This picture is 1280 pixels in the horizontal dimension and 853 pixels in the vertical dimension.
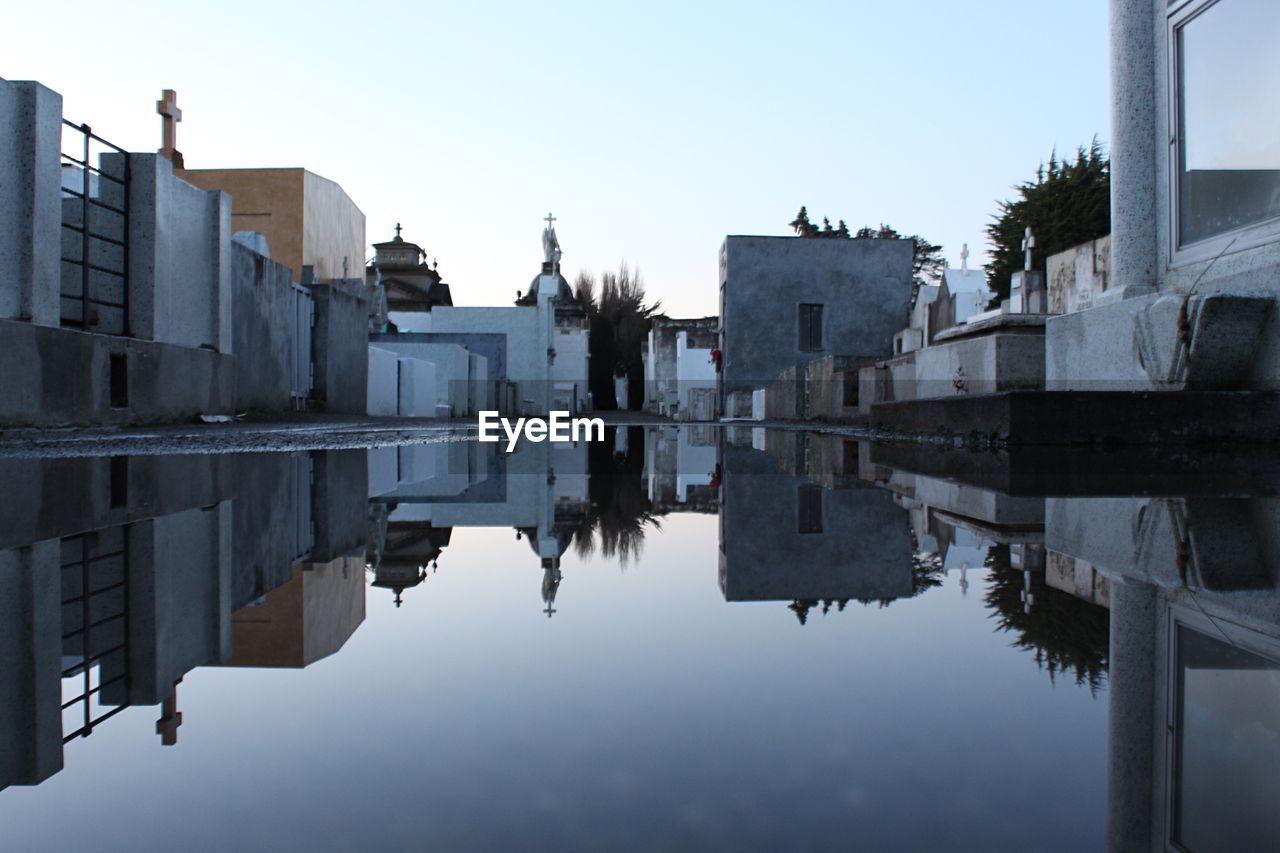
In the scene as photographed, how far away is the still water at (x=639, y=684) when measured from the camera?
0.91 m

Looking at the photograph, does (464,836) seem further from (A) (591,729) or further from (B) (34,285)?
(B) (34,285)

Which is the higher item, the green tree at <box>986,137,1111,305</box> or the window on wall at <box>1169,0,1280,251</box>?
the green tree at <box>986,137,1111,305</box>

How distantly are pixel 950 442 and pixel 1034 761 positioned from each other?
20.9 feet

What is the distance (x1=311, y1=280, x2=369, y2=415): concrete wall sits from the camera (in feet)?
56.6

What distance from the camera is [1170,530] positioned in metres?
2.75

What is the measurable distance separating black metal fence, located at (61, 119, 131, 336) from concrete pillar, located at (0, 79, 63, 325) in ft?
3.31

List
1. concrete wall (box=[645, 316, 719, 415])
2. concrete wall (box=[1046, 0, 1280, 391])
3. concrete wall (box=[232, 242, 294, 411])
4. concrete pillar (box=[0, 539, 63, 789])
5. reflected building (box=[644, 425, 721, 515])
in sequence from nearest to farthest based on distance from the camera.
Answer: concrete pillar (box=[0, 539, 63, 789]) < reflected building (box=[644, 425, 721, 515]) < concrete wall (box=[1046, 0, 1280, 391]) < concrete wall (box=[232, 242, 294, 411]) < concrete wall (box=[645, 316, 719, 415])

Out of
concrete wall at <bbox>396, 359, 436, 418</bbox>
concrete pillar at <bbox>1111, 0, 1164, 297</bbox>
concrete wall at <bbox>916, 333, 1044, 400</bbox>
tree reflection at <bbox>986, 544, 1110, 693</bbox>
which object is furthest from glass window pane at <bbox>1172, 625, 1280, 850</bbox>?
concrete wall at <bbox>396, 359, 436, 418</bbox>

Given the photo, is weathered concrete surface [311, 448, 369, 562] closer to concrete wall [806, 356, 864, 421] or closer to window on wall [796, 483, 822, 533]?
window on wall [796, 483, 822, 533]

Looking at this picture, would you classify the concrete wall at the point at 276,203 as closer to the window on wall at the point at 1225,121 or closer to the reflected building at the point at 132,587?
the window on wall at the point at 1225,121

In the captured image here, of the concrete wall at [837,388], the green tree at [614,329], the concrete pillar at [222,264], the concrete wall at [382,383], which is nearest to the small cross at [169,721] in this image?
the concrete pillar at [222,264]

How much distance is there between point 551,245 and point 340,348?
30.6 metres

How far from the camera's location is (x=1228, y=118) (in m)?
6.35

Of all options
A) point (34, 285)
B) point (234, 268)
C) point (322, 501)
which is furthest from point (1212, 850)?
point (234, 268)
